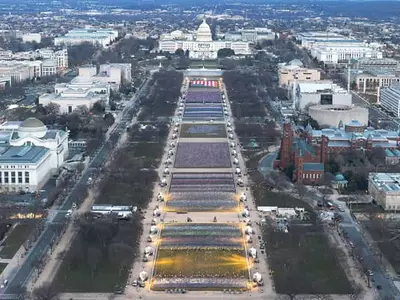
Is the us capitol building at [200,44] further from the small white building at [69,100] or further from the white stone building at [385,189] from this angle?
the white stone building at [385,189]

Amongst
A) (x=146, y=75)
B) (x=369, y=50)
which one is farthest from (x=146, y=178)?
(x=369, y=50)

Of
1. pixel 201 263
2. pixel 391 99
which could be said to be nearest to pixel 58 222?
pixel 201 263

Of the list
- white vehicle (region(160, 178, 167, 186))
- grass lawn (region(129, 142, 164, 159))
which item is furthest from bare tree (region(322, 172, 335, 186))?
grass lawn (region(129, 142, 164, 159))

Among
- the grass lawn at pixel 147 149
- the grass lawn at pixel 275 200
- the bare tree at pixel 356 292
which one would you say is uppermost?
the bare tree at pixel 356 292

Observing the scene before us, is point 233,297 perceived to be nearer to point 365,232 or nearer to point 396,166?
point 365,232

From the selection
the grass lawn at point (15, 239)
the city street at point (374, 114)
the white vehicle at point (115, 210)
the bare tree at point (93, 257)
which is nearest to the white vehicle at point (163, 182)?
the white vehicle at point (115, 210)

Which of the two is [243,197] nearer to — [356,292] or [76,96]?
[356,292]
